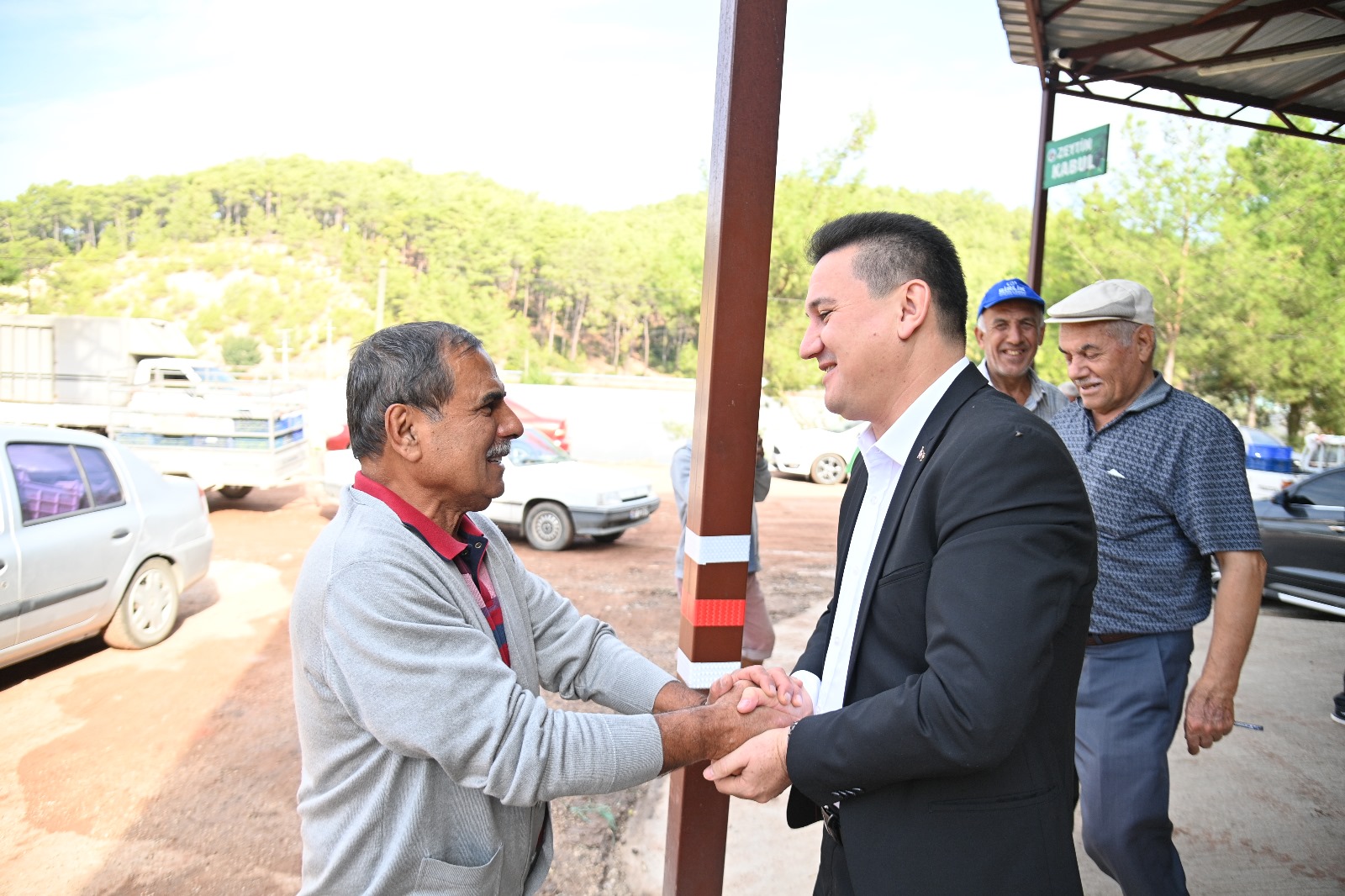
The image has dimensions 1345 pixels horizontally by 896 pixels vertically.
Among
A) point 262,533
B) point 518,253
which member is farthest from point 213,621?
point 518,253

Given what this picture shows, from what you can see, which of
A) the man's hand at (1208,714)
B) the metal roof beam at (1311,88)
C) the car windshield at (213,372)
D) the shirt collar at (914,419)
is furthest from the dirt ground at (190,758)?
the car windshield at (213,372)

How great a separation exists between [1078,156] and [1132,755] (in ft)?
20.2

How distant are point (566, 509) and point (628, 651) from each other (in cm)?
813

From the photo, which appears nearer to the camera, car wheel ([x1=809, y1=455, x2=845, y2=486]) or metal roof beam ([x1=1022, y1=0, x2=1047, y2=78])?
metal roof beam ([x1=1022, y1=0, x2=1047, y2=78])

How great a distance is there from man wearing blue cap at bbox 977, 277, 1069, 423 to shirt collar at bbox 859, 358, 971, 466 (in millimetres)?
2269

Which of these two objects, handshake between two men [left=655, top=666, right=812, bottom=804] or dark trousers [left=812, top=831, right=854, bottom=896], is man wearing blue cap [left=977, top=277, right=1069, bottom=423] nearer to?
handshake between two men [left=655, top=666, right=812, bottom=804]

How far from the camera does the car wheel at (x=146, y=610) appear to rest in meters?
6.14

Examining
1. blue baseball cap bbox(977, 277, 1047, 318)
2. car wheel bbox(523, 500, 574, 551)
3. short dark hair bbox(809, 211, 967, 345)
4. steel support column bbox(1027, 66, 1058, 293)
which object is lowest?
car wheel bbox(523, 500, 574, 551)

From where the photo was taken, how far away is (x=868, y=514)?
175cm

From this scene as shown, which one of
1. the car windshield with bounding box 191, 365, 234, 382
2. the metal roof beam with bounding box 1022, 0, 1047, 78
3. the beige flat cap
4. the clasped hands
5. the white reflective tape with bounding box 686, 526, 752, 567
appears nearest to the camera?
the clasped hands

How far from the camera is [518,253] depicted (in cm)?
7119

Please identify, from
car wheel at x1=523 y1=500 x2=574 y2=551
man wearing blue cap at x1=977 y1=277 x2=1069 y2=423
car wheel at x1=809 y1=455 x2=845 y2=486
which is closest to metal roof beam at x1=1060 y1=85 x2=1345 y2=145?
man wearing blue cap at x1=977 y1=277 x2=1069 y2=423

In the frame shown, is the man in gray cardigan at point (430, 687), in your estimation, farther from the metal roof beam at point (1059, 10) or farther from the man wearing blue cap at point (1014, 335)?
the metal roof beam at point (1059, 10)

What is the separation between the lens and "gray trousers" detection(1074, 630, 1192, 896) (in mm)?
2516
